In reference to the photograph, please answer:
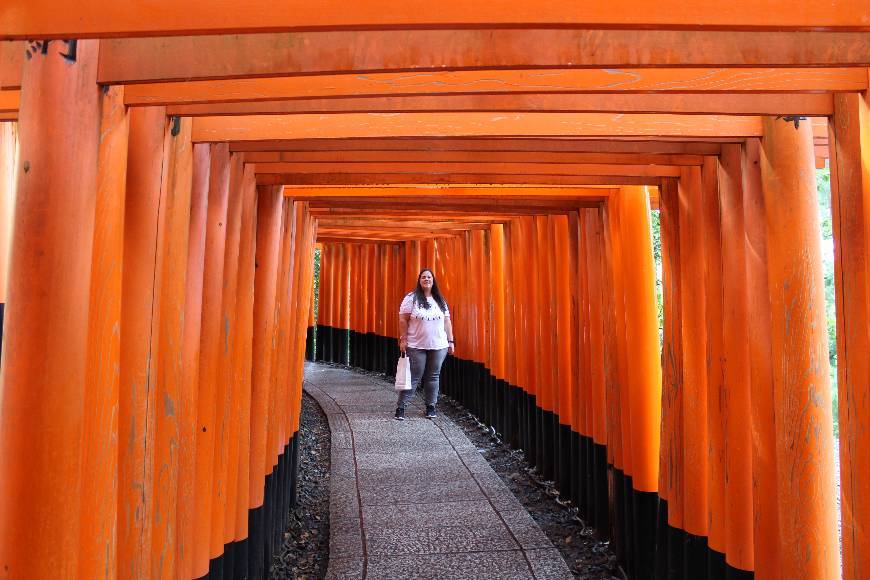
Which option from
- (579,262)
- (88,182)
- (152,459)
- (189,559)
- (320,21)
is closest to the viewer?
(320,21)

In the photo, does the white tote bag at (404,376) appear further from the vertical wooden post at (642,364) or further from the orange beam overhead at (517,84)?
the orange beam overhead at (517,84)

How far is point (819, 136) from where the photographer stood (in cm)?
289

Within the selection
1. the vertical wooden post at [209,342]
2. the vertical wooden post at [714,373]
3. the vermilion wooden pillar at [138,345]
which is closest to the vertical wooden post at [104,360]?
the vermilion wooden pillar at [138,345]

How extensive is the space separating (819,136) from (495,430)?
5.92 m

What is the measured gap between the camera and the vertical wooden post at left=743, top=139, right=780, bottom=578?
8.66 feet

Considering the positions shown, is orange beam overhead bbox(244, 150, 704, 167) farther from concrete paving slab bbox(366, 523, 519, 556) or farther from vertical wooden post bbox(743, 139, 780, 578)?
concrete paving slab bbox(366, 523, 519, 556)

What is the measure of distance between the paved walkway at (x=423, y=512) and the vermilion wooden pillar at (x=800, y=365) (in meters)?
2.06

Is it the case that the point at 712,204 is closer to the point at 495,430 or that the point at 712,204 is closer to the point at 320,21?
the point at 320,21

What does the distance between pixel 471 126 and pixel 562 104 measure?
50 cm

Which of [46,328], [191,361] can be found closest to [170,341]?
[191,361]

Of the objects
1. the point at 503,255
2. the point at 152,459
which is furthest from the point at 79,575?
the point at 503,255

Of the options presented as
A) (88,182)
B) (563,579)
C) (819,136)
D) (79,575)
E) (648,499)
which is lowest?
(563,579)

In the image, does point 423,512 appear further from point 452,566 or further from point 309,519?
point 309,519

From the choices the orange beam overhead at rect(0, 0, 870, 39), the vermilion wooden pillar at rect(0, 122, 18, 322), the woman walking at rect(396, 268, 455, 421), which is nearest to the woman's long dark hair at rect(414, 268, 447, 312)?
the woman walking at rect(396, 268, 455, 421)
